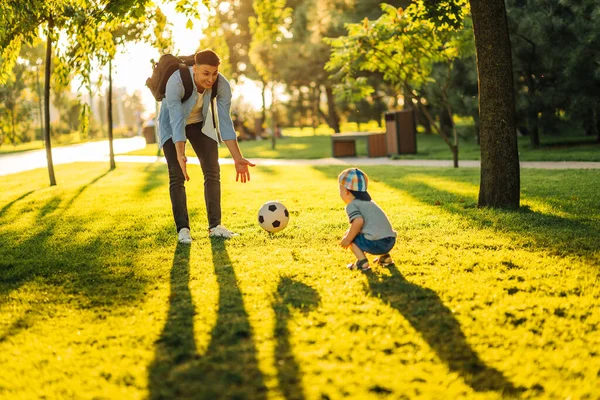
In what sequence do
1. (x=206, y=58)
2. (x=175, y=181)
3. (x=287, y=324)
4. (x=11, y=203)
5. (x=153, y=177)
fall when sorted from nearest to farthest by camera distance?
1. (x=287, y=324)
2. (x=206, y=58)
3. (x=175, y=181)
4. (x=11, y=203)
5. (x=153, y=177)

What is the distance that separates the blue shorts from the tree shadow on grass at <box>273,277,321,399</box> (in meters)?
0.69

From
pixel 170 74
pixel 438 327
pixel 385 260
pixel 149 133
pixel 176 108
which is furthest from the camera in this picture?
pixel 149 133

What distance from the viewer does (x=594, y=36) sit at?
1498 centimetres

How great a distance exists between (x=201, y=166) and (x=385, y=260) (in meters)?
2.57

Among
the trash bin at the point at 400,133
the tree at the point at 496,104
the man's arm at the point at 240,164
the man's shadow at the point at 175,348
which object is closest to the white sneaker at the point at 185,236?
the man's arm at the point at 240,164

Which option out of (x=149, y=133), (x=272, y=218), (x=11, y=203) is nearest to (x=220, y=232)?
(x=272, y=218)

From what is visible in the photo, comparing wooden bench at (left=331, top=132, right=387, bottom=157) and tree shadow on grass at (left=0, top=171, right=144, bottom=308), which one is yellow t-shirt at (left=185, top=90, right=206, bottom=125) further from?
wooden bench at (left=331, top=132, right=387, bottom=157)

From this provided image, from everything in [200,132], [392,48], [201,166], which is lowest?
[201,166]

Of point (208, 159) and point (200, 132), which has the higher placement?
point (200, 132)

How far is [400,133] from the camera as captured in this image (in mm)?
20453

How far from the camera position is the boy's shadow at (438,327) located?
10.5 ft

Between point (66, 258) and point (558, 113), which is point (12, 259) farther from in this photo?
point (558, 113)

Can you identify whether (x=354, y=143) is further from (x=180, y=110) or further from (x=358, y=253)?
(x=358, y=253)

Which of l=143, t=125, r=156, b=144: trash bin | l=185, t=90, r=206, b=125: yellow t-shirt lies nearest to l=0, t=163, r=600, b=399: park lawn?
l=185, t=90, r=206, b=125: yellow t-shirt
